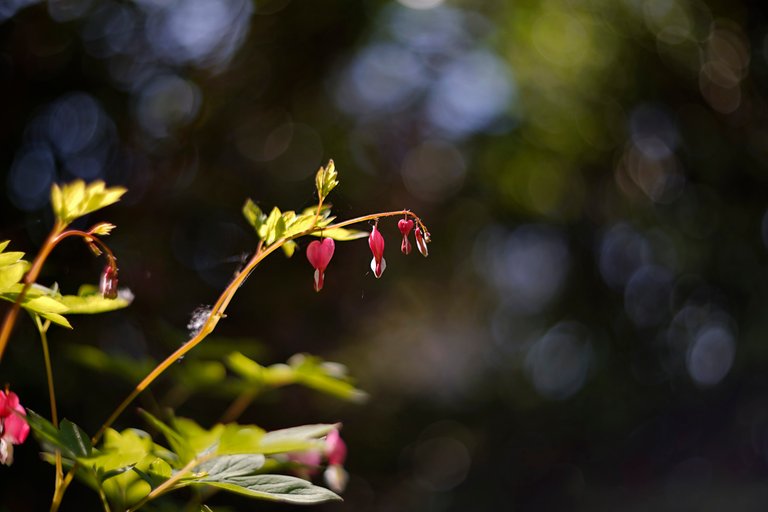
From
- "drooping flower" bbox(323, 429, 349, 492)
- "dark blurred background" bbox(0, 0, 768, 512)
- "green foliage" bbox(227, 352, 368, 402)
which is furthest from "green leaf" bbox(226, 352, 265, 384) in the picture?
"dark blurred background" bbox(0, 0, 768, 512)

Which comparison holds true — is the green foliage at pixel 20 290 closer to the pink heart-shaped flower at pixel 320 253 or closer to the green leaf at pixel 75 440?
the green leaf at pixel 75 440

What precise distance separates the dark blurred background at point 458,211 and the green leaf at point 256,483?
1.07 m

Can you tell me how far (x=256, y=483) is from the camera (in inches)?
18.6

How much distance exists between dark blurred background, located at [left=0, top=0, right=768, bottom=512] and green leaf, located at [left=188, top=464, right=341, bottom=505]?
1.07m

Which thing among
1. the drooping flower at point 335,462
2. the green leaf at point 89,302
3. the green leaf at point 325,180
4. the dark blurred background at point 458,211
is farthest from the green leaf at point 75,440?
the dark blurred background at point 458,211

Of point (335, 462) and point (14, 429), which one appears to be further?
point (335, 462)

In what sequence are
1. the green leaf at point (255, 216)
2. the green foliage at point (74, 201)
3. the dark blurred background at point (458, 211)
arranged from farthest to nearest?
the dark blurred background at point (458, 211) < the green leaf at point (255, 216) < the green foliage at point (74, 201)

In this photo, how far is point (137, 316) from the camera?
5.42 feet

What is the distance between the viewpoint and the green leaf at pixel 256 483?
444 mm

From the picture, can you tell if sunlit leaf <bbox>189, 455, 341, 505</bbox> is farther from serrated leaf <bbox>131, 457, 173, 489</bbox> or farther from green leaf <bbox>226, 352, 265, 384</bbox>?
green leaf <bbox>226, 352, 265, 384</bbox>

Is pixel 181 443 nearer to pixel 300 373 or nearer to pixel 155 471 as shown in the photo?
pixel 155 471

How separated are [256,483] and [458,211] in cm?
264

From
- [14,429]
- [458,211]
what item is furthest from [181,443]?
[458,211]

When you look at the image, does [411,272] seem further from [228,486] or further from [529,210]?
[228,486]
